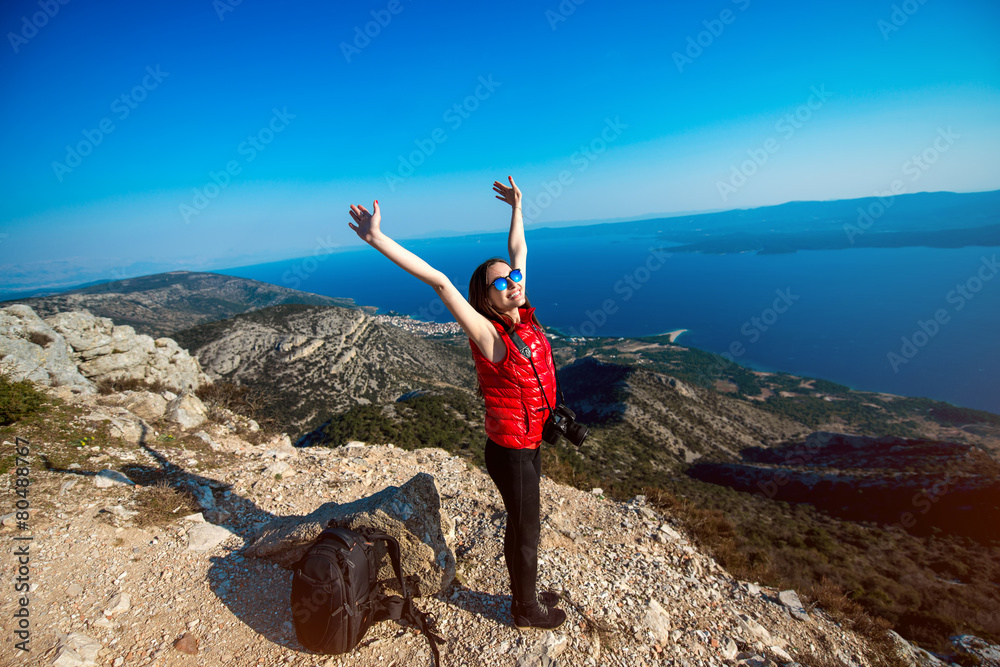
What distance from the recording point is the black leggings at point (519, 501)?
8.92 feet

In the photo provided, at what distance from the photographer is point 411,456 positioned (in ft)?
22.9

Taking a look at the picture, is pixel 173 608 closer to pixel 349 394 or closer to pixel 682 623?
pixel 682 623

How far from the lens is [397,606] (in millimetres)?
3014

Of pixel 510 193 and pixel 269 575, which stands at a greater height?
pixel 510 193

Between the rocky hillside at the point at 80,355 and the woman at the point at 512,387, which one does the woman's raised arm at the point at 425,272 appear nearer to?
the woman at the point at 512,387

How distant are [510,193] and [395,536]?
3.25 metres

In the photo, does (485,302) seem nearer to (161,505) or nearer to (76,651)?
(76,651)

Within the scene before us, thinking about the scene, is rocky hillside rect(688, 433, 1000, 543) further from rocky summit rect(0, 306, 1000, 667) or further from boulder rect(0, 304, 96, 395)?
boulder rect(0, 304, 96, 395)

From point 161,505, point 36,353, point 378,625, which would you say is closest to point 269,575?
point 378,625

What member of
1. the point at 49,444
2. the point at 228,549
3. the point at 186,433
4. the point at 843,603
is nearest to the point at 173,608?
the point at 228,549

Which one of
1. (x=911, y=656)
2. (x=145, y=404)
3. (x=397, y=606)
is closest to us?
(x=397, y=606)

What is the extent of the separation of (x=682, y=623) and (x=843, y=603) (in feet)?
7.72

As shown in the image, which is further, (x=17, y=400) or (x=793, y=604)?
(x=17, y=400)

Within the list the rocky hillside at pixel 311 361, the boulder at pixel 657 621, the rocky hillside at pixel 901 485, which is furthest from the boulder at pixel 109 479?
the rocky hillside at pixel 901 485
